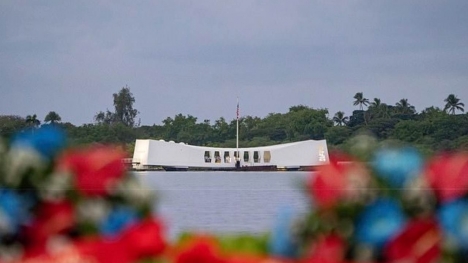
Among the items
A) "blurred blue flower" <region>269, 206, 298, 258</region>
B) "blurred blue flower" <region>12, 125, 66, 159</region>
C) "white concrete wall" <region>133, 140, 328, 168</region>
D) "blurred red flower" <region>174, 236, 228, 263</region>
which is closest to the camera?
"blurred red flower" <region>174, 236, 228, 263</region>

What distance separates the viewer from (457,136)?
61.5 m

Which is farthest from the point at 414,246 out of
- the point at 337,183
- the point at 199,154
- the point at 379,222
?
Result: the point at 199,154

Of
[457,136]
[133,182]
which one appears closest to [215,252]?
[133,182]

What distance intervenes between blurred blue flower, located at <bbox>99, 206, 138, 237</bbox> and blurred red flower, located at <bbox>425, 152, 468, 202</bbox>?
0.51m

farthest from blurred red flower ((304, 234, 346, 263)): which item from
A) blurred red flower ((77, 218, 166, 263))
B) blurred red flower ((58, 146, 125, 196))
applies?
blurred red flower ((58, 146, 125, 196))

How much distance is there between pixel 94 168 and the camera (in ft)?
5.87

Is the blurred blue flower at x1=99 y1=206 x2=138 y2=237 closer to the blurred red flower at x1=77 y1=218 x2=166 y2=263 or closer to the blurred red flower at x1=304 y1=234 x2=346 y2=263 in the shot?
the blurred red flower at x1=77 y1=218 x2=166 y2=263

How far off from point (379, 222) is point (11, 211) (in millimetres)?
631

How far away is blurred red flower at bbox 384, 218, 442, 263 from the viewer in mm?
1596

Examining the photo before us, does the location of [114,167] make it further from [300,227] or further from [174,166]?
[174,166]

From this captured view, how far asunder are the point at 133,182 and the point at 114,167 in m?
0.05

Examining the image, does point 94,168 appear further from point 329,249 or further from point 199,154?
point 199,154

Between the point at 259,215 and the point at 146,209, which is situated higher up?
the point at 259,215

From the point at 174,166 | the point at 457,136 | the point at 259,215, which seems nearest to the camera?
the point at 259,215
